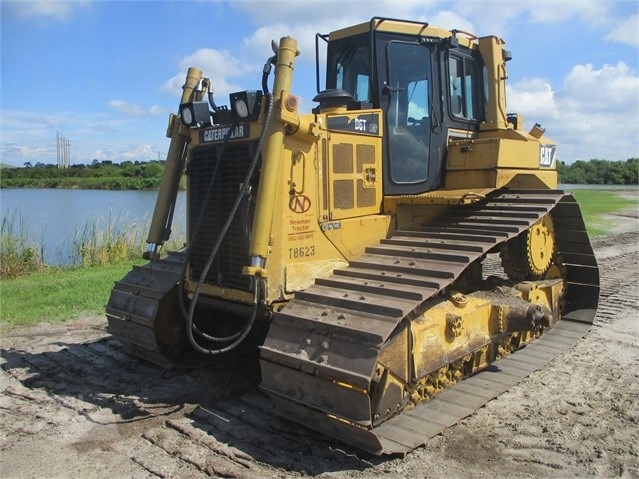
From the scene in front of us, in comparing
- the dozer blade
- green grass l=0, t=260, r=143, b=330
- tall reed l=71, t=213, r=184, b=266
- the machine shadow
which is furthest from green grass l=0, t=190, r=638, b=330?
the dozer blade

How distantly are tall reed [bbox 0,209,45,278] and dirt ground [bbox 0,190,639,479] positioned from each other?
6348 mm

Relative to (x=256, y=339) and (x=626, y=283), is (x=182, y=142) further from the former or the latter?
(x=626, y=283)

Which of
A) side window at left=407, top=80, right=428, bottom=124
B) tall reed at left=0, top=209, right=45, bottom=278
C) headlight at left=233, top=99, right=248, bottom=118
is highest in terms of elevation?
side window at left=407, top=80, right=428, bottom=124

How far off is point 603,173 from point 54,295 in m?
81.0

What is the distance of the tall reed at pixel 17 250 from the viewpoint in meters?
12.3

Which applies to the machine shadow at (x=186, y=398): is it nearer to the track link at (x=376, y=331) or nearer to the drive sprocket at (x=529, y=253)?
the track link at (x=376, y=331)

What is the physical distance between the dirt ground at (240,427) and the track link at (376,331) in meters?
0.18

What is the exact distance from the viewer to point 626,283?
10008 mm

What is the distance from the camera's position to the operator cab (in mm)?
5824

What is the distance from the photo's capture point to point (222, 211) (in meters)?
5.31

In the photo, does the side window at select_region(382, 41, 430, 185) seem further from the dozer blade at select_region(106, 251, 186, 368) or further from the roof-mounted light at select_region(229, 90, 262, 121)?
the dozer blade at select_region(106, 251, 186, 368)

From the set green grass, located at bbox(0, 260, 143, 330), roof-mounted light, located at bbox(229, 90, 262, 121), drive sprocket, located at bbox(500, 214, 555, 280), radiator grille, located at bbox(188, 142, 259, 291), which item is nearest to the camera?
roof-mounted light, located at bbox(229, 90, 262, 121)

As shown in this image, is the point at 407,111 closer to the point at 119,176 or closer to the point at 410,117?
the point at 410,117

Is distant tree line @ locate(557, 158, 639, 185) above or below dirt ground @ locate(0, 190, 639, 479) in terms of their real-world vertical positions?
above
